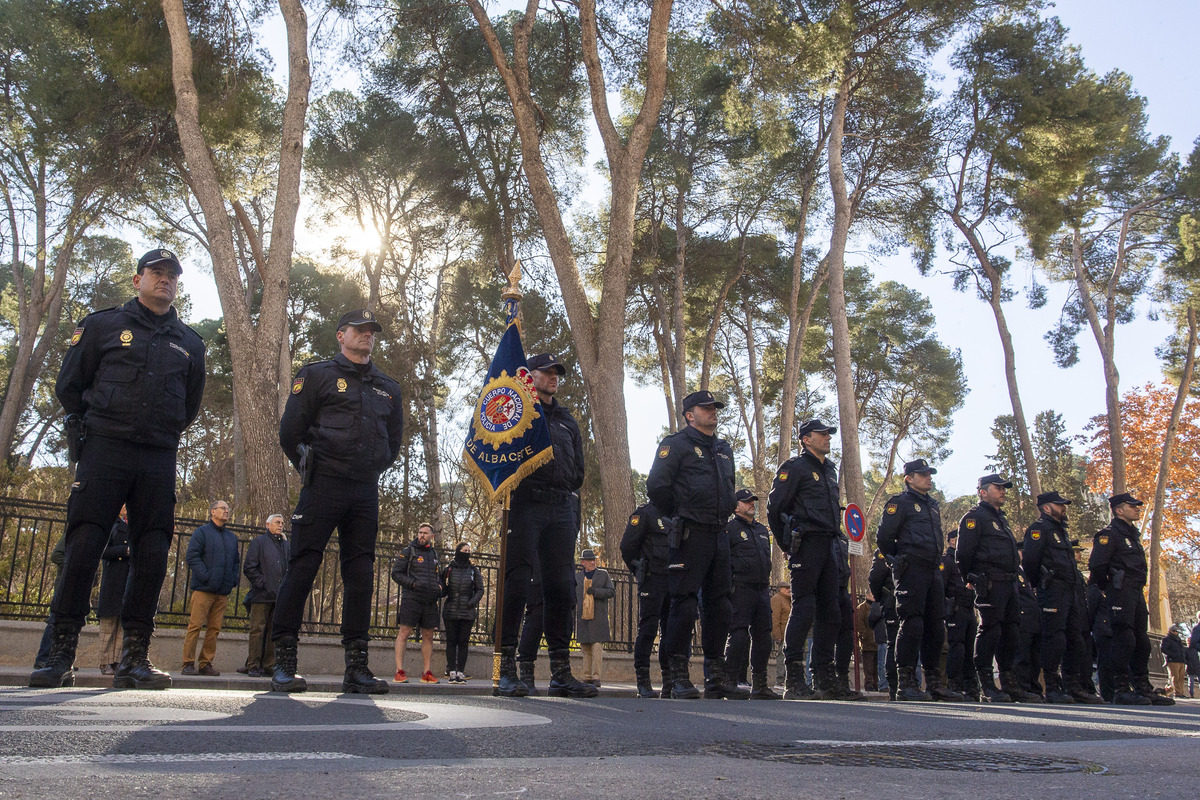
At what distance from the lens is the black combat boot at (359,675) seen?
500 cm

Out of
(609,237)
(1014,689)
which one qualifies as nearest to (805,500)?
(1014,689)

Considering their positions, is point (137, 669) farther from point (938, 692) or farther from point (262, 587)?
point (938, 692)

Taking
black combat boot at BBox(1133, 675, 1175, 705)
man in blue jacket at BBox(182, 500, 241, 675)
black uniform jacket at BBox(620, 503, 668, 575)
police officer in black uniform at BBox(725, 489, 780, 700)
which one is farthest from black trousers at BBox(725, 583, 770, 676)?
man in blue jacket at BBox(182, 500, 241, 675)

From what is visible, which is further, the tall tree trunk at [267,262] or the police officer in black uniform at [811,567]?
the tall tree trunk at [267,262]

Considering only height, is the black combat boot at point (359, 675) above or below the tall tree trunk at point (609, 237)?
below

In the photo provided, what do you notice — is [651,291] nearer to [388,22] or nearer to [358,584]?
[388,22]

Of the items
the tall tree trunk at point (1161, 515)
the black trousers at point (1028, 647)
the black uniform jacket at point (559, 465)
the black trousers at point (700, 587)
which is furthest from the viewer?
the tall tree trunk at point (1161, 515)

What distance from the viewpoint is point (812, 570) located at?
694 centimetres

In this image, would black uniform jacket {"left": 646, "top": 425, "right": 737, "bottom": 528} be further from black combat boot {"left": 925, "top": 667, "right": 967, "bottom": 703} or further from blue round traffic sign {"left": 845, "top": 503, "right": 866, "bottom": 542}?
blue round traffic sign {"left": 845, "top": 503, "right": 866, "bottom": 542}

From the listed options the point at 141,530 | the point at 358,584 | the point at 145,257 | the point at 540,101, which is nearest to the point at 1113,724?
the point at 358,584

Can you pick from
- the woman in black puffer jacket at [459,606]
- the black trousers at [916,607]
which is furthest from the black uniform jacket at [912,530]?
the woman in black puffer jacket at [459,606]

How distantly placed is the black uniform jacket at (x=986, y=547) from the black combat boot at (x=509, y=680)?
470 cm

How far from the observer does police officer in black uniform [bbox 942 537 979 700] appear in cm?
891

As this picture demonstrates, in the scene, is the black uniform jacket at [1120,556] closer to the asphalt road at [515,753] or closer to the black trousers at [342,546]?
the asphalt road at [515,753]
